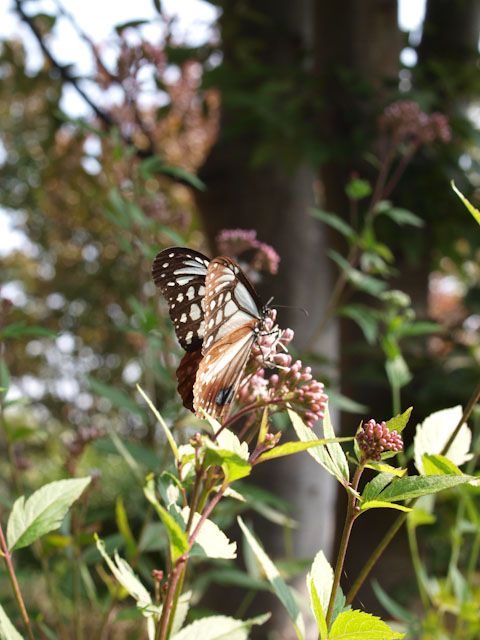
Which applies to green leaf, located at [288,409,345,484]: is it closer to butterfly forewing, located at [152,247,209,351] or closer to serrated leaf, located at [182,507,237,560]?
serrated leaf, located at [182,507,237,560]

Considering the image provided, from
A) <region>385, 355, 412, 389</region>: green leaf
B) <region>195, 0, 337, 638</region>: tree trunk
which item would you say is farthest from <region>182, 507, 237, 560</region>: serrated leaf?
<region>195, 0, 337, 638</region>: tree trunk

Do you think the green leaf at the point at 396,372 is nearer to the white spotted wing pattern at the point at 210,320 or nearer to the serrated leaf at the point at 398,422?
the white spotted wing pattern at the point at 210,320

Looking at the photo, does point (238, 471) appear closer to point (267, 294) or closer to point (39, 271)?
point (267, 294)

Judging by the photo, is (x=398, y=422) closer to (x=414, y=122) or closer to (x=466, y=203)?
(x=466, y=203)

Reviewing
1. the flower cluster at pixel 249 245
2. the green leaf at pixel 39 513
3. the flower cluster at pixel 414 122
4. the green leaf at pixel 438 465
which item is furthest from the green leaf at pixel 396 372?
the flower cluster at pixel 414 122

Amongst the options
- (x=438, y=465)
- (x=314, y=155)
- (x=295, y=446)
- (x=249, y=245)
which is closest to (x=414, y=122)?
(x=314, y=155)
